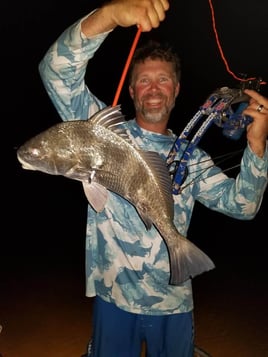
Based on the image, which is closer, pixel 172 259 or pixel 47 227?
pixel 172 259

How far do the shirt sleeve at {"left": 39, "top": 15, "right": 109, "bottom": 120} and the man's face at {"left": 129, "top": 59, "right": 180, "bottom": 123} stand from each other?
37 centimetres

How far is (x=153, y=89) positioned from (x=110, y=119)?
2.88 ft

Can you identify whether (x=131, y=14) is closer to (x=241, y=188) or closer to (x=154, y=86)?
(x=154, y=86)

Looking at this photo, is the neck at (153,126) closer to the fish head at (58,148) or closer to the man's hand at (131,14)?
the man's hand at (131,14)

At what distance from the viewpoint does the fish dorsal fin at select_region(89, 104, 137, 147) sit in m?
1.76

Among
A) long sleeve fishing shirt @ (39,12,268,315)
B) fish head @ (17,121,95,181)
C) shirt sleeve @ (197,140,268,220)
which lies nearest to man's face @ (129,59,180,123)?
long sleeve fishing shirt @ (39,12,268,315)

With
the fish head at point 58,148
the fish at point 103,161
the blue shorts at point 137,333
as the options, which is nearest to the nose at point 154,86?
the fish at point 103,161

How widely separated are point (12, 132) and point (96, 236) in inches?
699

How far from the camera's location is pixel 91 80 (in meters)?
28.5

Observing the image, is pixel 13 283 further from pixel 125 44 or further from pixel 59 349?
pixel 125 44

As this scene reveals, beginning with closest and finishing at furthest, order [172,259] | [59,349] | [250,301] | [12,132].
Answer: [172,259]
[59,349]
[250,301]
[12,132]

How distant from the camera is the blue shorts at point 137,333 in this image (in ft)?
8.16

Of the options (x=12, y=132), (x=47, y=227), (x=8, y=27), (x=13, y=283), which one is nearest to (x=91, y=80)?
(x=12, y=132)

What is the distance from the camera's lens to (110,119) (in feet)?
5.83
